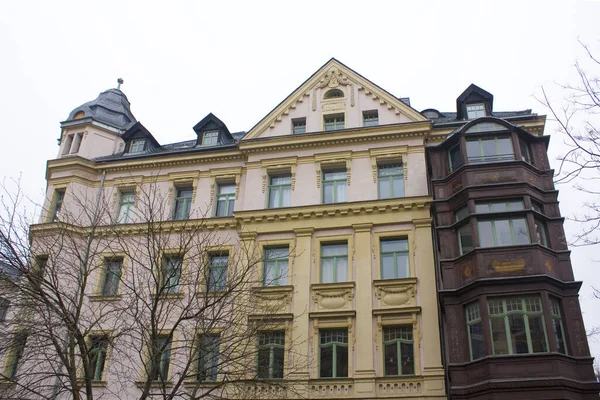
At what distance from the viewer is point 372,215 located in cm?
2353

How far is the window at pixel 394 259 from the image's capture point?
2239cm

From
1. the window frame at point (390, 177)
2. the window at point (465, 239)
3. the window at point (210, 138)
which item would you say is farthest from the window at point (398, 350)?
the window at point (210, 138)

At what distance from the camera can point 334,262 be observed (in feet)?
76.2

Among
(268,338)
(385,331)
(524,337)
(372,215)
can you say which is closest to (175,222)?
(268,338)

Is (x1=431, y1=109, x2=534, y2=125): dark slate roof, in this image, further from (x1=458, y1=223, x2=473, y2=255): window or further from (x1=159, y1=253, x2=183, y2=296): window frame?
(x1=159, y1=253, x2=183, y2=296): window frame

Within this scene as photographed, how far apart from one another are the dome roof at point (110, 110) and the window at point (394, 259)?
16.5 m

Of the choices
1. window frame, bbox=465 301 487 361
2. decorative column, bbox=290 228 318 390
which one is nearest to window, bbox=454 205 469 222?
window frame, bbox=465 301 487 361

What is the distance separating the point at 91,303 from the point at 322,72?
48.9 ft

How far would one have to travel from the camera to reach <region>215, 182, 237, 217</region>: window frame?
26188mm

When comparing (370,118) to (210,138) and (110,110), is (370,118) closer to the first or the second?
(210,138)

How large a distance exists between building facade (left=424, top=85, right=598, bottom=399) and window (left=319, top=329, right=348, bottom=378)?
3683 millimetres

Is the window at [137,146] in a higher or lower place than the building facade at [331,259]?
higher

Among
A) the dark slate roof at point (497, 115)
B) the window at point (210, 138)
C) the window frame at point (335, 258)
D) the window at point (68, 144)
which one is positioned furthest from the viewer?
the window at point (68, 144)

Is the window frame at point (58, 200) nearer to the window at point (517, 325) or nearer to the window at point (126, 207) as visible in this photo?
the window at point (126, 207)
